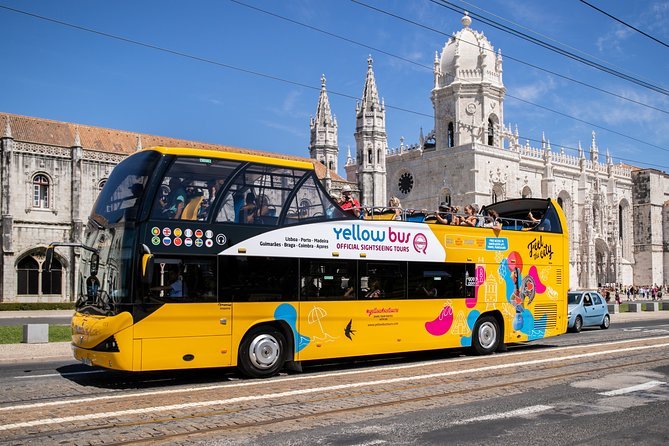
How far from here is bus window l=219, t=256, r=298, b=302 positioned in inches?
420

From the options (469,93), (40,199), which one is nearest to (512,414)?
(40,199)

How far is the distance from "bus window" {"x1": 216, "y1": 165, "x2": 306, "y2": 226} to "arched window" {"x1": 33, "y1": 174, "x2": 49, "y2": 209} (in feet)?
114

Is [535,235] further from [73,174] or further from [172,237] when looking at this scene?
[73,174]

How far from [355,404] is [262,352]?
116 inches

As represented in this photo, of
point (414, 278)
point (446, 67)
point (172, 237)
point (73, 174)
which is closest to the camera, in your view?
point (172, 237)

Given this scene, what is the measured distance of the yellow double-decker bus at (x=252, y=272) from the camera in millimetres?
9977

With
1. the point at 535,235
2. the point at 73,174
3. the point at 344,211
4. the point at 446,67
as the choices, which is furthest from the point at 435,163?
the point at 344,211

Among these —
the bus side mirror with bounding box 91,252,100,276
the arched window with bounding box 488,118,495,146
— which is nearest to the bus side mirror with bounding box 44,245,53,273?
the bus side mirror with bounding box 91,252,100,276

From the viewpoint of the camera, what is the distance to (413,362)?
1330cm

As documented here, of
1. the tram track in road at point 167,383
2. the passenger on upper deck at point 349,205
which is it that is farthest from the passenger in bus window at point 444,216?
the tram track in road at point 167,383

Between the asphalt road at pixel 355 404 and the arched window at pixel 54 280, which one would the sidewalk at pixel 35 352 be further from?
the arched window at pixel 54 280

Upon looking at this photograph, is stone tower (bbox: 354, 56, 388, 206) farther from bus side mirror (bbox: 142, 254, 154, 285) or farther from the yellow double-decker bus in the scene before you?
bus side mirror (bbox: 142, 254, 154, 285)

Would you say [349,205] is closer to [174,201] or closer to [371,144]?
[174,201]

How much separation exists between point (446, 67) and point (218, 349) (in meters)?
58.4
